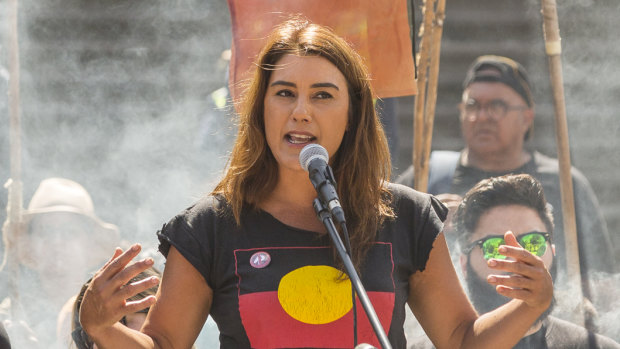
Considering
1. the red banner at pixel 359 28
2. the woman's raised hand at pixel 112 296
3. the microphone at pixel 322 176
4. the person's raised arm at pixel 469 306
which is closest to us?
the microphone at pixel 322 176

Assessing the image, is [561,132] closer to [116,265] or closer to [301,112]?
[301,112]

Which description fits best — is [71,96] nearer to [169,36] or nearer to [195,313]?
[169,36]

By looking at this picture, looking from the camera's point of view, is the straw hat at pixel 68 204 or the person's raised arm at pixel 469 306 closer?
the person's raised arm at pixel 469 306

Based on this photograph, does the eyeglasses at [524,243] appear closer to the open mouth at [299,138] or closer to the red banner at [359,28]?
the red banner at [359,28]

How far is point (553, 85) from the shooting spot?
12.6 ft

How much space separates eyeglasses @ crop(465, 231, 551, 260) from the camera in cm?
368

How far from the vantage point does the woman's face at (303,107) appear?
2.20 meters

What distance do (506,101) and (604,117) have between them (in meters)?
0.53

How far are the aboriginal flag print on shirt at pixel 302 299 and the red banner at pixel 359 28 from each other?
1403mm

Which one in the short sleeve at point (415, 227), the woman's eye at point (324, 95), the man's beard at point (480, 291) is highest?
the woman's eye at point (324, 95)

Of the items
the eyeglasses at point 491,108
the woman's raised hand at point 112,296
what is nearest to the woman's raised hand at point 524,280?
the woman's raised hand at point 112,296

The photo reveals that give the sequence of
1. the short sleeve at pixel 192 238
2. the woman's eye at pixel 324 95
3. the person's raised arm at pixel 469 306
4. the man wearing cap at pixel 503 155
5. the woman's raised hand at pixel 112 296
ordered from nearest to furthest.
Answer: the woman's raised hand at pixel 112 296 < the person's raised arm at pixel 469 306 < the short sleeve at pixel 192 238 < the woman's eye at pixel 324 95 < the man wearing cap at pixel 503 155

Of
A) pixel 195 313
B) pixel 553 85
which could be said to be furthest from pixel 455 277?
pixel 553 85

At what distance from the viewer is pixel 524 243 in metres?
3.69
